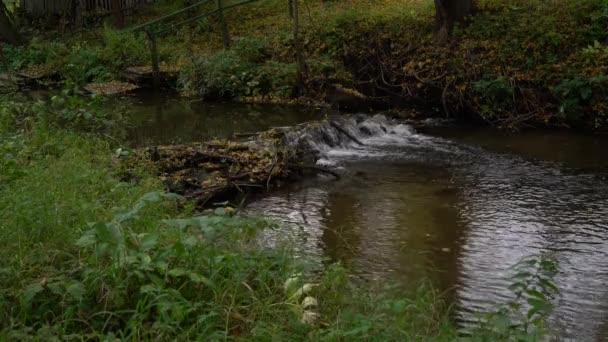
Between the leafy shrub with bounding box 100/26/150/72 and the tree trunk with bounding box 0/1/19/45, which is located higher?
the tree trunk with bounding box 0/1/19/45

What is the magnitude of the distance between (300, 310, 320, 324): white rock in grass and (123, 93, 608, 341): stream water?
1.61 m

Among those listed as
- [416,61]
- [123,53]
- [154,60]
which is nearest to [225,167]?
[416,61]

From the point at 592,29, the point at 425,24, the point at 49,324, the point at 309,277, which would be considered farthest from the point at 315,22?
the point at 49,324

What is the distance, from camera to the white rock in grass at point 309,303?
4.29m

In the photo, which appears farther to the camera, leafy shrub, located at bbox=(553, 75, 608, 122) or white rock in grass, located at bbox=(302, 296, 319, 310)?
leafy shrub, located at bbox=(553, 75, 608, 122)

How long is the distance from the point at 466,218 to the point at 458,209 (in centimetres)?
35

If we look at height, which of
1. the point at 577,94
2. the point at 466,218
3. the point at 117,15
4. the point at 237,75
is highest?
the point at 117,15

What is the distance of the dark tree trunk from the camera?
14469mm

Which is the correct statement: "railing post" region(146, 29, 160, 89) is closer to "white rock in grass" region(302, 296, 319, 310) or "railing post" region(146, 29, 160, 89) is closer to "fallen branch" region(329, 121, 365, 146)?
"fallen branch" region(329, 121, 365, 146)

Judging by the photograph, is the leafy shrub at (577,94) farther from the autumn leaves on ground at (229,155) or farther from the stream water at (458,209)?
the stream water at (458,209)

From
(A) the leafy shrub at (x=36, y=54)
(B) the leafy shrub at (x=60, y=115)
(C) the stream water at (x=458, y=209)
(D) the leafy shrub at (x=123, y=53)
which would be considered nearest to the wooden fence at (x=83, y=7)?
(A) the leafy shrub at (x=36, y=54)

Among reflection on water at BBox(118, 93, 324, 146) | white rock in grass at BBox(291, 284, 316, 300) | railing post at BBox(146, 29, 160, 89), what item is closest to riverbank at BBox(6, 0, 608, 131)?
railing post at BBox(146, 29, 160, 89)

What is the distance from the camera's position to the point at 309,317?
4.15 metres

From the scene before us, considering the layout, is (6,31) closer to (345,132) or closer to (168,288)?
(345,132)
